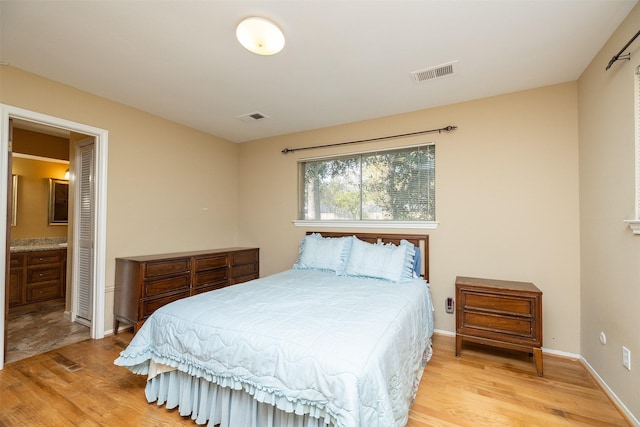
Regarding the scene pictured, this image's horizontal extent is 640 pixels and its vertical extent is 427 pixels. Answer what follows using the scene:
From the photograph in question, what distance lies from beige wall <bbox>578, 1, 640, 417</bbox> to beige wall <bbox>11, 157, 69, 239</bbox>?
6.98 m

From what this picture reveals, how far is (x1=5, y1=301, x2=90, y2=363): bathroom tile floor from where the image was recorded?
2.73 metres

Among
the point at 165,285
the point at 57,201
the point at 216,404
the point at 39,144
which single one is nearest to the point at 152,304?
the point at 165,285

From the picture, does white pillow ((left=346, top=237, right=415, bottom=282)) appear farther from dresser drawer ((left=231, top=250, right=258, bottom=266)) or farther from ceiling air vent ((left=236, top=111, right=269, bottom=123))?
ceiling air vent ((left=236, top=111, right=269, bottom=123))

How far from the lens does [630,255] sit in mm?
1779

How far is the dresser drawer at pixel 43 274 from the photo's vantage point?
4.16 m

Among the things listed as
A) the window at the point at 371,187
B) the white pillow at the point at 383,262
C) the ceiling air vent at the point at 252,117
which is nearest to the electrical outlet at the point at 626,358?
the white pillow at the point at 383,262

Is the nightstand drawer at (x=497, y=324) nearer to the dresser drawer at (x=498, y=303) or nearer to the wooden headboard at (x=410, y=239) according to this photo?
the dresser drawer at (x=498, y=303)

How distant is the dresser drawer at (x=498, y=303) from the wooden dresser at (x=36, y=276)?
560 centimetres

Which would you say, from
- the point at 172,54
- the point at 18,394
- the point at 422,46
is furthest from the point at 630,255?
the point at 18,394

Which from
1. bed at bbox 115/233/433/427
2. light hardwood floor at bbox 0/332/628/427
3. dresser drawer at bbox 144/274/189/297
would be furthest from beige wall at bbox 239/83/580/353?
dresser drawer at bbox 144/274/189/297

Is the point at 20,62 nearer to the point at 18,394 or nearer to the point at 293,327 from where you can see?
the point at 18,394

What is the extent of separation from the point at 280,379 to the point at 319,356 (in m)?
0.24

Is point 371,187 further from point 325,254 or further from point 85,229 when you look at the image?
point 85,229

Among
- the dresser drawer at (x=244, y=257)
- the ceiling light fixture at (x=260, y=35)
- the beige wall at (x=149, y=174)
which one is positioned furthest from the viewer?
the dresser drawer at (x=244, y=257)
